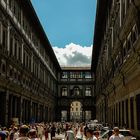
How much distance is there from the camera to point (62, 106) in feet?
361

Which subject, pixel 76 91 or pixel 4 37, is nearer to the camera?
pixel 4 37

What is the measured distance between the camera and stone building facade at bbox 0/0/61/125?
133 ft

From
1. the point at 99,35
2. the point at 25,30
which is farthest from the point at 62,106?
the point at 25,30

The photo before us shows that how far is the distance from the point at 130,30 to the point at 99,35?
45.7 meters

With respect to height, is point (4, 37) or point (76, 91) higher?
point (76, 91)

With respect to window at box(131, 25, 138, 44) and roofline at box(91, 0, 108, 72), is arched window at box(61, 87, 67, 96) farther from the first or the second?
window at box(131, 25, 138, 44)

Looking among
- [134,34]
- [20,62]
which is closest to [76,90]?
[20,62]

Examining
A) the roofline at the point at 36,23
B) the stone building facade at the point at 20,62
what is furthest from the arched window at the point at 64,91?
the stone building facade at the point at 20,62

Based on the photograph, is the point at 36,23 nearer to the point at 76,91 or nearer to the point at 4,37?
the point at 4,37

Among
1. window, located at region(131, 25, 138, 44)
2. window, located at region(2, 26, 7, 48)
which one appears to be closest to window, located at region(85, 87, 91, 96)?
window, located at region(2, 26, 7, 48)

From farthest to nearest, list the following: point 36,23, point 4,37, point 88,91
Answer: point 88,91 < point 36,23 < point 4,37

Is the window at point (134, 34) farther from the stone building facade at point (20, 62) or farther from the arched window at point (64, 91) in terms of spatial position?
the arched window at point (64, 91)

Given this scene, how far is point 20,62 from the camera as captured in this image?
49594mm

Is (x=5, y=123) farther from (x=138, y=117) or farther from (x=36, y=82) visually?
(x=36, y=82)
